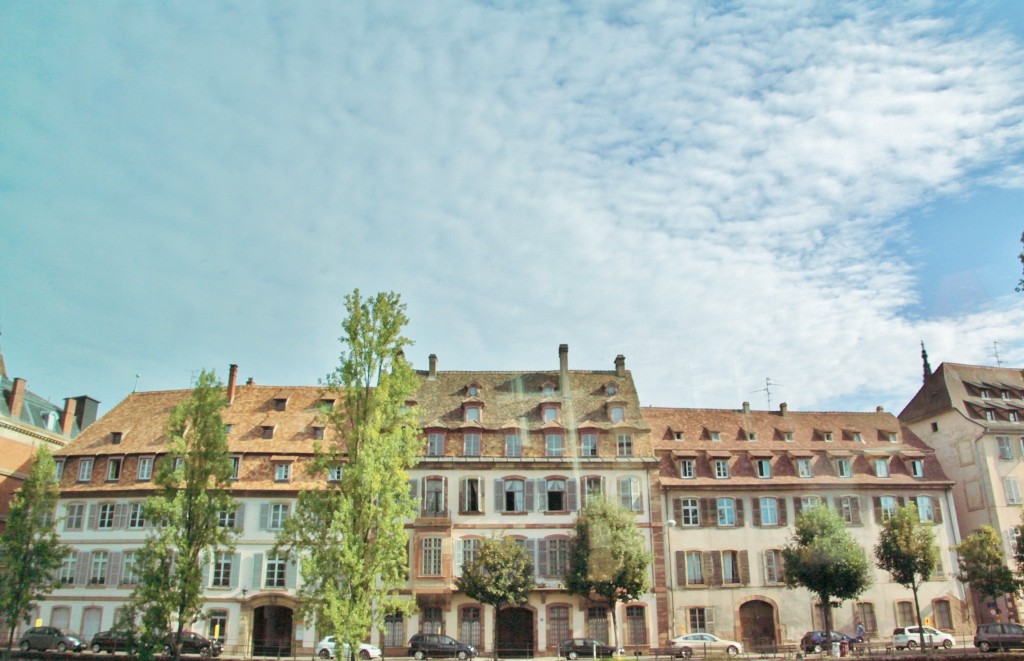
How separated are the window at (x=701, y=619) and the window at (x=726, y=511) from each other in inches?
182

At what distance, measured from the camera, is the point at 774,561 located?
43.9m

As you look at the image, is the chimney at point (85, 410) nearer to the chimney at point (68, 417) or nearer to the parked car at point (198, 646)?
the chimney at point (68, 417)

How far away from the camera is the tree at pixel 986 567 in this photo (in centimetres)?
3919

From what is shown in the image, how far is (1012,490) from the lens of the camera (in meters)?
Result: 46.8

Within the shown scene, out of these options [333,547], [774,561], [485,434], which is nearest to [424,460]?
[485,434]

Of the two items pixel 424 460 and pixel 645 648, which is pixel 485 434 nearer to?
pixel 424 460

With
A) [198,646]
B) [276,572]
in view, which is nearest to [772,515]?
[276,572]

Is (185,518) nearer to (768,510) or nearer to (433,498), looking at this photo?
(433,498)

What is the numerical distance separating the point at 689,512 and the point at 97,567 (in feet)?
102

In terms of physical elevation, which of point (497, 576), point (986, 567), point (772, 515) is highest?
point (772, 515)

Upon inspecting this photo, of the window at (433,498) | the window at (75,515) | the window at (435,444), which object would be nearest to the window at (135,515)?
the window at (75,515)

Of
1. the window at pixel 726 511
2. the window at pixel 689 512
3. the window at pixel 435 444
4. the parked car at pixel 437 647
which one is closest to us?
the parked car at pixel 437 647

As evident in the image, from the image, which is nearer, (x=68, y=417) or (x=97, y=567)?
(x=97, y=567)

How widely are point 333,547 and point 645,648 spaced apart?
68.3 feet
